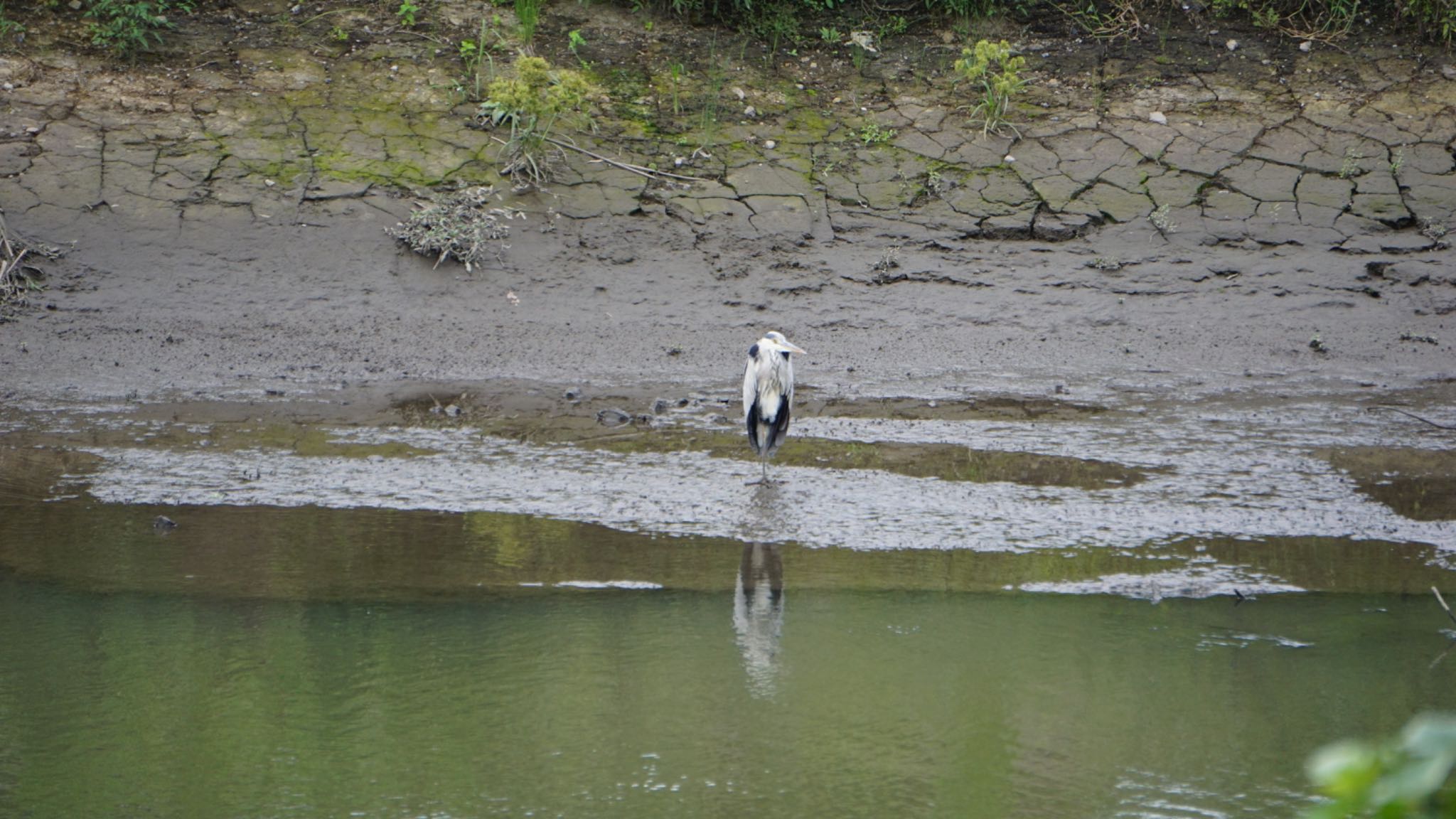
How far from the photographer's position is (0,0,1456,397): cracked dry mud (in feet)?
26.6

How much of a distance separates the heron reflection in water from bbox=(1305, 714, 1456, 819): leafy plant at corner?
3077 mm

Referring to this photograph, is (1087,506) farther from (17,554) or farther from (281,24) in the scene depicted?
(281,24)

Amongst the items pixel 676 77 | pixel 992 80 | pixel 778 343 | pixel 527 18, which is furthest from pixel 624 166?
pixel 778 343

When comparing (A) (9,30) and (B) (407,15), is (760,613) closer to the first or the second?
(B) (407,15)

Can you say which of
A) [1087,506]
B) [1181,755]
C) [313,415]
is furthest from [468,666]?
[313,415]

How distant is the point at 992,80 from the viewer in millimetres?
10273

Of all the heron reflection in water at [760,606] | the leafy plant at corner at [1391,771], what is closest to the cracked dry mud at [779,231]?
the heron reflection in water at [760,606]

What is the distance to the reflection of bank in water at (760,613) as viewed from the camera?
4090mm

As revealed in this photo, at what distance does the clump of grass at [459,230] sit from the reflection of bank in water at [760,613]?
4180 mm

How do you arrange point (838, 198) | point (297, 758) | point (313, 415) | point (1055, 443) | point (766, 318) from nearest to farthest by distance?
point (297, 758), point (1055, 443), point (313, 415), point (766, 318), point (838, 198)

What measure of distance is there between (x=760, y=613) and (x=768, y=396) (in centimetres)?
165

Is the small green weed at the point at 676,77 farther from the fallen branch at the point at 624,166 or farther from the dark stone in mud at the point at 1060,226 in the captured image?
the dark stone in mud at the point at 1060,226

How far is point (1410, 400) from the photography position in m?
7.44

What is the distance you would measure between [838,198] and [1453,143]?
4.54 meters
